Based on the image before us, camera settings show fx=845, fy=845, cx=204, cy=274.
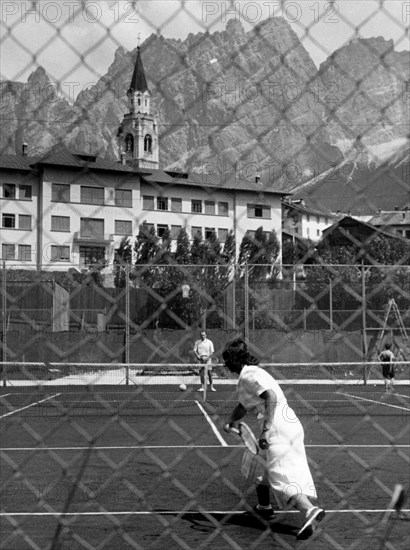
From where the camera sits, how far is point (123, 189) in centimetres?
238

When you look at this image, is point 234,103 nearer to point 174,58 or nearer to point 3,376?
point 174,58

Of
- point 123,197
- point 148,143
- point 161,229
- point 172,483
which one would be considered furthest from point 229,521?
point 148,143

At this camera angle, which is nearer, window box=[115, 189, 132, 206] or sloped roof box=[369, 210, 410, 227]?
window box=[115, 189, 132, 206]

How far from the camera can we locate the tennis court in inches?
215

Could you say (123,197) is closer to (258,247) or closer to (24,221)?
(24,221)

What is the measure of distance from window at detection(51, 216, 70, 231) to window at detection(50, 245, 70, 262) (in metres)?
0.21

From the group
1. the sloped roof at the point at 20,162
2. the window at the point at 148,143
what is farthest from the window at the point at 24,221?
the window at the point at 148,143

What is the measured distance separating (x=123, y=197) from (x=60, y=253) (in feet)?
1.97

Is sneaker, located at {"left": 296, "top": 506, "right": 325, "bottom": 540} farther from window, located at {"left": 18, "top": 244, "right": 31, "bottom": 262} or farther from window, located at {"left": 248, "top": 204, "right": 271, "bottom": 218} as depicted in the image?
window, located at {"left": 18, "top": 244, "right": 31, "bottom": 262}

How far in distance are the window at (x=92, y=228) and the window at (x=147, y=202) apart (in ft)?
0.45

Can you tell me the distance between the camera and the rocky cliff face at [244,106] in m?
2.13

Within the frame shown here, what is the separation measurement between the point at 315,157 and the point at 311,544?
3754 millimetres

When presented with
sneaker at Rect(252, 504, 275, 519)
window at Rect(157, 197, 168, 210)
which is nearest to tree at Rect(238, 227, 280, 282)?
window at Rect(157, 197, 168, 210)

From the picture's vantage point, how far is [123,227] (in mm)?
2531
